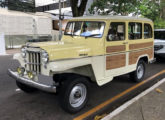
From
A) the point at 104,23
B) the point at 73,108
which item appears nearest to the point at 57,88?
the point at 73,108

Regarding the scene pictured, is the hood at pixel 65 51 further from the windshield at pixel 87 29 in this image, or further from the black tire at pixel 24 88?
the black tire at pixel 24 88

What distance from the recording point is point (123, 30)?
4980 millimetres

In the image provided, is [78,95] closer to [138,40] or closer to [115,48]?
[115,48]

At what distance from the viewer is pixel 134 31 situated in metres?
5.43

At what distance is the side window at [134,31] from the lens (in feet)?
17.2

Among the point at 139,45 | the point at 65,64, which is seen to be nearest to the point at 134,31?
the point at 139,45

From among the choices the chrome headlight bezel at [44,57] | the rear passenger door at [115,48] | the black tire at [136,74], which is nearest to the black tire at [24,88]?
the chrome headlight bezel at [44,57]

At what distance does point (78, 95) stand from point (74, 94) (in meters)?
0.13

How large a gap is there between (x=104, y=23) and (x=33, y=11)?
2417cm

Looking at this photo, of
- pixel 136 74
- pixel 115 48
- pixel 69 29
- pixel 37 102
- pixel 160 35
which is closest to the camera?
pixel 37 102

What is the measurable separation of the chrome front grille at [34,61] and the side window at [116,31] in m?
1.88

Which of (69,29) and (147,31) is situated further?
(147,31)

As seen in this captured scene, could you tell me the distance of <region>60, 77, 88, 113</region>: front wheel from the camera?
358 centimetres

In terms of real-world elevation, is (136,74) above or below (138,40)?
below
